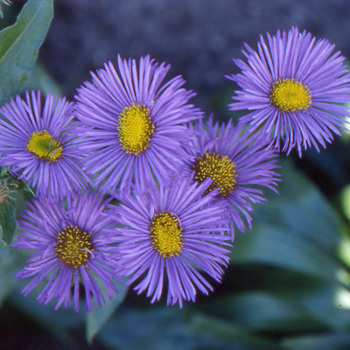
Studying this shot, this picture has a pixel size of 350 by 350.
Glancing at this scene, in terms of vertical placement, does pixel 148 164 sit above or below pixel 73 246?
above

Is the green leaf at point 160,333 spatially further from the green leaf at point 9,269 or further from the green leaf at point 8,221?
the green leaf at point 8,221

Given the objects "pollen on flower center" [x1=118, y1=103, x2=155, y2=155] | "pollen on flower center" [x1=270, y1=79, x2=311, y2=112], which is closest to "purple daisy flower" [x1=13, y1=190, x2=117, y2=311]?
"pollen on flower center" [x1=118, y1=103, x2=155, y2=155]

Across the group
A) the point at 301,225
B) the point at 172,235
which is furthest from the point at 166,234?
the point at 301,225

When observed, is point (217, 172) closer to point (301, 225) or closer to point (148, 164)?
point (148, 164)

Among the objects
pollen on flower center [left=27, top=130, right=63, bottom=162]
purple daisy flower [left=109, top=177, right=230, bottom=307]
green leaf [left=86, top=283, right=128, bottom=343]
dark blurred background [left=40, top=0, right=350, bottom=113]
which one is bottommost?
green leaf [left=86, top=283, right=128, bottom=343]

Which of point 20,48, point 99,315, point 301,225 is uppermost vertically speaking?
point 301,225

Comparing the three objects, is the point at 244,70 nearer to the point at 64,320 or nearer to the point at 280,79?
the point at 280,79

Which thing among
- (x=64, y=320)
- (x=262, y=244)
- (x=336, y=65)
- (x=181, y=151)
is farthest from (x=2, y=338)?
(x=336, y=65)

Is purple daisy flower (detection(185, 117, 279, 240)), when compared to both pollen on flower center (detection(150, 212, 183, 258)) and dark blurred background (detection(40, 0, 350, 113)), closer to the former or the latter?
pollen on flower center (detection(150, 212, 183, 258))
